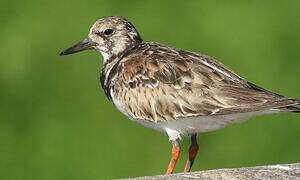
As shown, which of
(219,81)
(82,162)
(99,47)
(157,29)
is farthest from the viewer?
(157,29)

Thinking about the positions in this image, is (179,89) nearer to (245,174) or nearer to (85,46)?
(245,174)

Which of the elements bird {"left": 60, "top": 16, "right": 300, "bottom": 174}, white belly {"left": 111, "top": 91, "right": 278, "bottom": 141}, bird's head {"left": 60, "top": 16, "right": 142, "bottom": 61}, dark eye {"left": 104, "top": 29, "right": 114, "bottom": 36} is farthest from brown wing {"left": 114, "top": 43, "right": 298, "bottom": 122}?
dark eye {"left": 104, "top": 29, "right": 114, "bottom": 36}

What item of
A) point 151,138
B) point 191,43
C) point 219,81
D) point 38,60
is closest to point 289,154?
point 151,138

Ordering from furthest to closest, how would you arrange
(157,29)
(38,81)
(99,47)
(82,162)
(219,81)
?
(157,29), (38,81), (82,162), (99,47), (219,81)

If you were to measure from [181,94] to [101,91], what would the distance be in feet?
20.4

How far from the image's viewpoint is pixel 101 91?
15.9 meters

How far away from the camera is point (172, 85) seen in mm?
9961

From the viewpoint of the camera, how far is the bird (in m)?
9.55

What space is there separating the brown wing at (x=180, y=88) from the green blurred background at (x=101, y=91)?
3.87 metres

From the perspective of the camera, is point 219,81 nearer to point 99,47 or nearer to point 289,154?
point 99,47

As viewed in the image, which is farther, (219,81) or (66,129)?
(66,129)

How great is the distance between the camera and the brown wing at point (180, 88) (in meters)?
9.57

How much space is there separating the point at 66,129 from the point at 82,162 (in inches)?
39.7

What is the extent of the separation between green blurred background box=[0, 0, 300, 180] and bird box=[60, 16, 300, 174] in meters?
3.81
